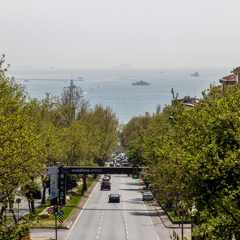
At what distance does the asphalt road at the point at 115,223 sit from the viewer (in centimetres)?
3494

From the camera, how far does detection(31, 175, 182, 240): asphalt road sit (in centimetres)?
3494

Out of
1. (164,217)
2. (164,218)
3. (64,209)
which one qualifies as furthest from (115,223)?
(64,209)

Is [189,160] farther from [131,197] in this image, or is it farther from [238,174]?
[131,197]

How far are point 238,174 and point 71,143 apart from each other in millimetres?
44559

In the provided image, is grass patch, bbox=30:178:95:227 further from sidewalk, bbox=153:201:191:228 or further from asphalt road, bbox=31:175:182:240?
sidewalk, bbox=153:201:191:228

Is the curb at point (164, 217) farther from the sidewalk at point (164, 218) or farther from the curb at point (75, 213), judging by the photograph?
the curb at point (75, 213)

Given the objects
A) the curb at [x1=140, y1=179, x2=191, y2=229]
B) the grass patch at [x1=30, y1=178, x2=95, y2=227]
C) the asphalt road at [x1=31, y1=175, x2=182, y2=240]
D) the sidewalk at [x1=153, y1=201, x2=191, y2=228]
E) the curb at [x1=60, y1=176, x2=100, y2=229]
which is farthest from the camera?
the curb at [x1=140, y1=179, x2=191, y2=229]

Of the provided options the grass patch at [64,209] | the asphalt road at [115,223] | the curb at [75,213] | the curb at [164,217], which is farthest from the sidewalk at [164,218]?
the grass patch at [64,209]

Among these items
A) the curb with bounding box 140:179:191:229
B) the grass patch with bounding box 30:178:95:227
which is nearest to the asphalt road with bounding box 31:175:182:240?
the curb with bounding box 140:179:191:229

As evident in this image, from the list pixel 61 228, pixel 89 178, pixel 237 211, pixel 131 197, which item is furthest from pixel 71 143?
→ pixel 237 211

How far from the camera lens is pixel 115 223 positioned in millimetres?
40125

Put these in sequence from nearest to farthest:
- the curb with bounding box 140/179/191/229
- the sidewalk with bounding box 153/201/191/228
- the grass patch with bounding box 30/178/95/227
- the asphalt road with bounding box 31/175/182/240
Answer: the asphalt road with bounding box 31/175/182/240 → the grass patch with bounding box 30/178/95/227 → the sidewalk with bounding box 153/201/191/228 → the curb with bounding box 140/179/191/229

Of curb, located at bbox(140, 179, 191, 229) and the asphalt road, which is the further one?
curb, located at bbox(140, 179, 191, 229)

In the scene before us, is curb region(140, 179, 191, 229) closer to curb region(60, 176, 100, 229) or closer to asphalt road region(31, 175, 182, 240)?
asphalt road region(31, 175, 182, 240)
